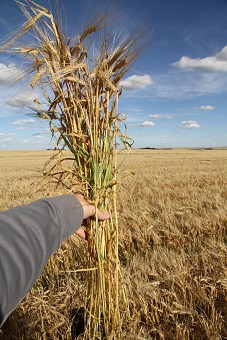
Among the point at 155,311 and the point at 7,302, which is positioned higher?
the point at 7,302

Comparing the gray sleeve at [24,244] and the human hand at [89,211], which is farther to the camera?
the human hand at [89,211]

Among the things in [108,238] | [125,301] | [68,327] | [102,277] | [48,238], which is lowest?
[68,327]

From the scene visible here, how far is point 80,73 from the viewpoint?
1623 millimetres

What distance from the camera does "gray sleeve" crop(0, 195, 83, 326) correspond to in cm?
90

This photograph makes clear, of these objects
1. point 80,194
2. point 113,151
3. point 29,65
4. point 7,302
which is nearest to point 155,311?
point 80,194

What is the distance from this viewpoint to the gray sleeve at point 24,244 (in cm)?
90

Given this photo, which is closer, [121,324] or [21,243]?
[21,243]

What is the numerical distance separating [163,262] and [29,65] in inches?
81.5

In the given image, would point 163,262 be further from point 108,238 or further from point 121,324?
point 108,238

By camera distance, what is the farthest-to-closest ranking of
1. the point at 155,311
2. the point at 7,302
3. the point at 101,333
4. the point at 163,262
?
the point at 163,262 < the point at 155,311 < the point at 101,333 < the point at 7,302

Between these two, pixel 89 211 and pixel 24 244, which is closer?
pixel 24 244

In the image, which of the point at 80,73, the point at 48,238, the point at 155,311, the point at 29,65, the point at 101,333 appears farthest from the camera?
the point at 155,311

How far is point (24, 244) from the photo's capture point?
97cm

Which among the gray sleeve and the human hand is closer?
the gray sleeve
